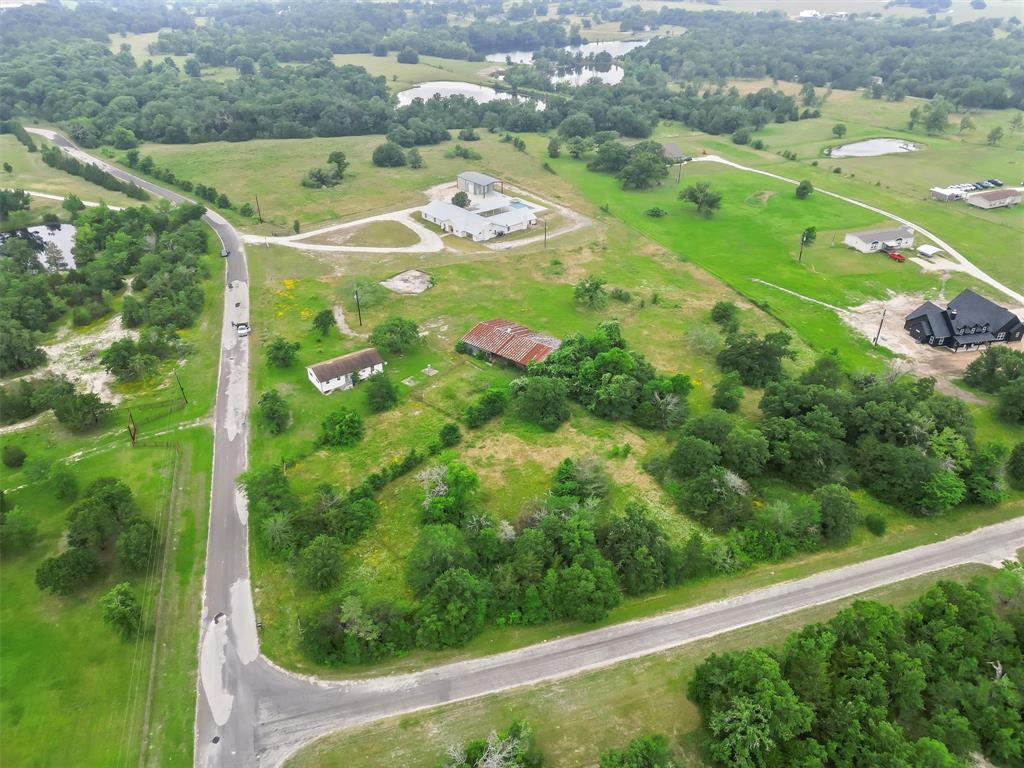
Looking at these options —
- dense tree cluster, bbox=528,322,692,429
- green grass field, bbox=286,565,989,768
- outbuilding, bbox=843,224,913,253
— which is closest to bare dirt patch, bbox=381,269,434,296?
dense tree cluster, bbox=528,322,692,429

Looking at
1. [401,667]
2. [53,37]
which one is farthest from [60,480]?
[53,37]

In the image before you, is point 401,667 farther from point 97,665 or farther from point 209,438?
point 209,438

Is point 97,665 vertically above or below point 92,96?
below

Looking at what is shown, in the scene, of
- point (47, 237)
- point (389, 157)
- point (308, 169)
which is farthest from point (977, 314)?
point (47, 237)

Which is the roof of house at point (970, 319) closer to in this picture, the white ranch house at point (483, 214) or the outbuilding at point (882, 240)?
the outbuilding at point (882, 240)

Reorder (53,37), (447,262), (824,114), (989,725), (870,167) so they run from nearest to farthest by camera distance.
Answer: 1. (989,725)
2. (447,262)
3. (870,167)
4. (824,114)
5. (53,37)

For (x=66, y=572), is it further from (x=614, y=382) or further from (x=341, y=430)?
(x=614, y=382)

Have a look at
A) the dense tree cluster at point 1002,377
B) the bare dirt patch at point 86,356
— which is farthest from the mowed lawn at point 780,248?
the bare dirt patch at point 86,356
